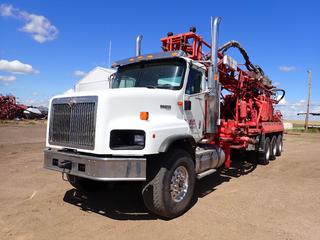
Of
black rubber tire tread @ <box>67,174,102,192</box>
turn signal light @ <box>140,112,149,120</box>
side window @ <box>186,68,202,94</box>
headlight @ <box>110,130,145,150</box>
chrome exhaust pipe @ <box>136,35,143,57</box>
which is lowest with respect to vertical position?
black rubber tire tread @ <box>67,174,102,192</box>

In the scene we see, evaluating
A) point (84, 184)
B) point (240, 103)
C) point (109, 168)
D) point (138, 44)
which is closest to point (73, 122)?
point (109, 168)

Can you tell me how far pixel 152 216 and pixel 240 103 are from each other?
18.9 ft

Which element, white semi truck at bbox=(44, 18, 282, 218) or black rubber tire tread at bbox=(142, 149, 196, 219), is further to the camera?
black rubber tire tread at bbox=(142, 149, 196, 219)

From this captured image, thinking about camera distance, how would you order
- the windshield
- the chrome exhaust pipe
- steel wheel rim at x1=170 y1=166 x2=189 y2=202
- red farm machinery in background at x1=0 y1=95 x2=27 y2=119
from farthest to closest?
red farm machinery in background at x1=0 y1=95 x2=27 y2=119
the chrome exhaust pipe
the windshield
steel wheel rim at x1=170 y1=166 x2=189 y2=202

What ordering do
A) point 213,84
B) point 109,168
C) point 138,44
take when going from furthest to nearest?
point 138,44
point 213,84
point 109,168

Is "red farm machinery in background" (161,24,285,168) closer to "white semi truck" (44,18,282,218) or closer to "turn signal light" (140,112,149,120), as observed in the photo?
"white semi truck" (44,18,282,218)

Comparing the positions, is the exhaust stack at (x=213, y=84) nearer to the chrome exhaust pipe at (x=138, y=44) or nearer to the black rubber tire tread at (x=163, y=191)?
the black rubber tire tread at (x=163, y=191)

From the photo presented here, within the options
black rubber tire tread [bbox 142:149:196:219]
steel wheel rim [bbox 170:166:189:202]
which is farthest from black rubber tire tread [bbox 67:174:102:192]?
steel wheel rim [bbox 170:166:189:202]

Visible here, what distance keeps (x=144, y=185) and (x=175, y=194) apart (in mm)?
652

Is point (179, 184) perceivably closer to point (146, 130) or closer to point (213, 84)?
point (146, 130)

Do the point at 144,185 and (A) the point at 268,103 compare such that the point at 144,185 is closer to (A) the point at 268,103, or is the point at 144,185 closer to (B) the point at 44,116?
(A) the point at 268,103

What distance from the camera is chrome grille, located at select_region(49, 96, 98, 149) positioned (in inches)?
201

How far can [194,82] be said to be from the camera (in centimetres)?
661

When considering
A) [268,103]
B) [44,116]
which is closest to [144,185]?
[268,103]
